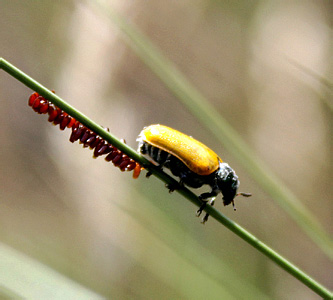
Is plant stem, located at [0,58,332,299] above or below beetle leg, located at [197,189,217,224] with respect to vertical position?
above

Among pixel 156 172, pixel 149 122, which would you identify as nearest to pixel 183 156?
pixel 156 172

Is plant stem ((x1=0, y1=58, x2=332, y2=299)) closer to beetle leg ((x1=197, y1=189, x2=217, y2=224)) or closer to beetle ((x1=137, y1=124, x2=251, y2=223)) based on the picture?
beetle leg ((x1=197, y1=189, x2=217, y2=224))

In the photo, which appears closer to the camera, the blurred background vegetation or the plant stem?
the plant stem

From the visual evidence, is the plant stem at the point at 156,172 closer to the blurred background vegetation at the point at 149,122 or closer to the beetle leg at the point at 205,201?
the beetle leg at the point at 205,201

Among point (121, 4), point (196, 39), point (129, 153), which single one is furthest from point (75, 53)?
point (129, 153)

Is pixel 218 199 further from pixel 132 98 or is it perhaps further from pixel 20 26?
pixel 20 26

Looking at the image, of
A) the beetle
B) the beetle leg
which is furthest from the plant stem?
the beetle

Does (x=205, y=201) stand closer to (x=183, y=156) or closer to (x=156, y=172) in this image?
(x=156, y=172)

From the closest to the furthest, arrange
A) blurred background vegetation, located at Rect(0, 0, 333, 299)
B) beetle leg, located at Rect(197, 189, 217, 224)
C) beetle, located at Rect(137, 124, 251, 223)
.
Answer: beetle leg, located at Rect(197, 189, 217, 224), beetle, located at Rect(137, 124, 251, 223), blurred background vegetation, located at Rect(0, 0, 333, 299)
